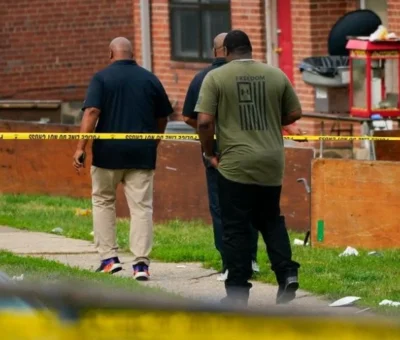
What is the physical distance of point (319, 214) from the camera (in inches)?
420

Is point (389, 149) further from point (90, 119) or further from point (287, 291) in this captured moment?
point (287, 291)

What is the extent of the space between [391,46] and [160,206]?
12.3 feet

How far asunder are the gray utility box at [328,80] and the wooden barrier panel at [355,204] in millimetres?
5133

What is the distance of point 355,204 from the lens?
10.5 metres

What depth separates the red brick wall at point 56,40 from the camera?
2270 centimetres

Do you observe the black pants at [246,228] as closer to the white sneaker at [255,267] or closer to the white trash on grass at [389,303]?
the white trash on grass at [389,303]

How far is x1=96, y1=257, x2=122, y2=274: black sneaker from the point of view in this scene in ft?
30.3

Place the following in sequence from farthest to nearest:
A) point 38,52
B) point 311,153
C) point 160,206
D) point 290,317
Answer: point 38,52 < point 160,206 < point 311,153 < point 290,317

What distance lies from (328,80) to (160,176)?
3.84 m

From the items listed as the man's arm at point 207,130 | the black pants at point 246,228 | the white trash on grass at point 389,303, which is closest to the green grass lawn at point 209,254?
the white trash on grass at point 389,303

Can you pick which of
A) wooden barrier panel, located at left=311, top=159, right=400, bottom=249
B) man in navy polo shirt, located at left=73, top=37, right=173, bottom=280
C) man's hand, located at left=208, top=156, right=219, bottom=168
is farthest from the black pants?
wooden barrier panel, located at left=311, top=159, right=400, bottom=249

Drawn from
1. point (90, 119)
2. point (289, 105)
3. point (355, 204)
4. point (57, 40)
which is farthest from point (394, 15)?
point (57, 40)

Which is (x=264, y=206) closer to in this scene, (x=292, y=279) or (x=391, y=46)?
(x=292, y=279)

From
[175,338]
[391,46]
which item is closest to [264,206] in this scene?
[175,338]
